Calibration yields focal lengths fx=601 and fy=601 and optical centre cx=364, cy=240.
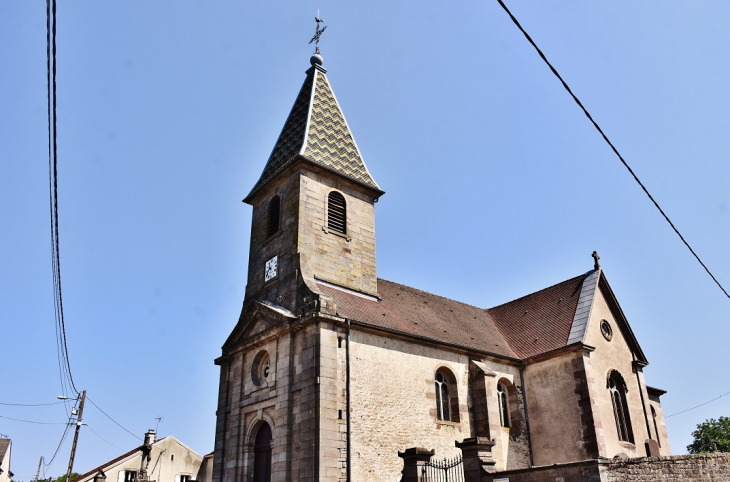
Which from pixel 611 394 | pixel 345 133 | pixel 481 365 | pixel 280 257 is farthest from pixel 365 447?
pixel 345 133

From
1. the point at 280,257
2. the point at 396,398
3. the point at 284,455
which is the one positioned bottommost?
the point at 284,455

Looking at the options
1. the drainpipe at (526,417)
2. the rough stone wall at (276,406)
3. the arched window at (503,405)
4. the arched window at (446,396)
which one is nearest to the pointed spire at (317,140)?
the rough stone wall at (276,406)

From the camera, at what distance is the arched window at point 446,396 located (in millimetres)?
20203

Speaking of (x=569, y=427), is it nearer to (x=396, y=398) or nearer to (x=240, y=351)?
(x=396, y=398)

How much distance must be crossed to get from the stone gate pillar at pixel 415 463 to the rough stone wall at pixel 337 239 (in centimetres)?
739

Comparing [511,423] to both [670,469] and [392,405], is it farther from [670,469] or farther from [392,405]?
[670,469]

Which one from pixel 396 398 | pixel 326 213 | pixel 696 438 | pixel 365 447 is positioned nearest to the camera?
pixel 365 447

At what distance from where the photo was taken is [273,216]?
75.9 feet

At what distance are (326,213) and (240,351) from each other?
5.79 metres

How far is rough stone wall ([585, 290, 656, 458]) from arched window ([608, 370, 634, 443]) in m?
0.17

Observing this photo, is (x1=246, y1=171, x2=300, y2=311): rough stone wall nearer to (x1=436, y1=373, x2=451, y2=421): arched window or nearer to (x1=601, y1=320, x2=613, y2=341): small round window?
(x1=436, y1=373, x2=451, y2=421): arched window

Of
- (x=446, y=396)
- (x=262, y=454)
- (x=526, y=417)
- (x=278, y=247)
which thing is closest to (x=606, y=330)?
(x=526, y=417)

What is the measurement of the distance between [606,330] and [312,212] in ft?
40.8

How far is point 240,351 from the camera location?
2108 centimetres
